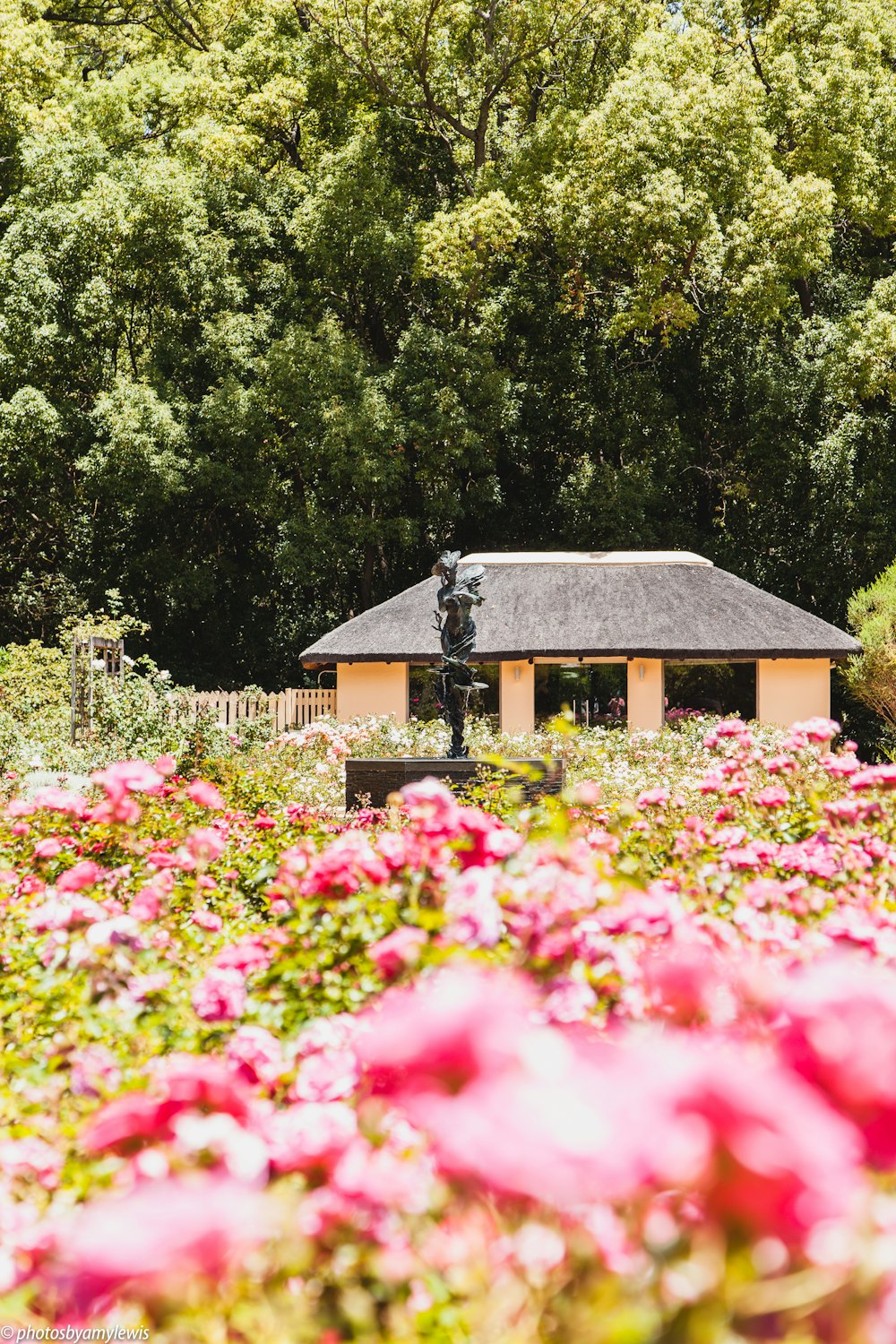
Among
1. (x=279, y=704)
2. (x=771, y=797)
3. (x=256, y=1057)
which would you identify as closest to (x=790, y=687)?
(x=279, y=704)

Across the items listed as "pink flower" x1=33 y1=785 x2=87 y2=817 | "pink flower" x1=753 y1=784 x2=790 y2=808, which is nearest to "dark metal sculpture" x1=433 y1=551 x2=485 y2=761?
"pink flower" x1=33 y1=785 x2=87 y2=817

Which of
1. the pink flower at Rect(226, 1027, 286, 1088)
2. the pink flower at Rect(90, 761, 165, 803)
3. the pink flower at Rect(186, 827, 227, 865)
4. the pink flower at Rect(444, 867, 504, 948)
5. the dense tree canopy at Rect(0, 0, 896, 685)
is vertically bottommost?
the pink flower at Rect(226, 1027, 286, 1088)

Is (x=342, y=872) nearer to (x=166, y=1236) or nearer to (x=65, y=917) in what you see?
(x=65, y=917)

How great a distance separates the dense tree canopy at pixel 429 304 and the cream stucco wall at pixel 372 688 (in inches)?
109

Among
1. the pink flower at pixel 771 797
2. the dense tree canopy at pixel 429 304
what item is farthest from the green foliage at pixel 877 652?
the pink flower at pixel 771 797

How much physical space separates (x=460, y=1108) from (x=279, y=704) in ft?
65.2

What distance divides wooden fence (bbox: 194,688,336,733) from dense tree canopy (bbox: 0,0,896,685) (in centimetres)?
257

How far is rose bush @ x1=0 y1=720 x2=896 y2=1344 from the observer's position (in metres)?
1.04

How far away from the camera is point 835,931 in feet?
8.20

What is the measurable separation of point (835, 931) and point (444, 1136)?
1.71 m

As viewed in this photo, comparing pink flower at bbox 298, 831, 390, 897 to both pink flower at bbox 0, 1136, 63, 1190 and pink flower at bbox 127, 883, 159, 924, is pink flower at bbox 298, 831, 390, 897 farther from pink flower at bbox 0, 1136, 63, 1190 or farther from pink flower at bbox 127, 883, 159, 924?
pink flower at bbox 0, 1136, 63, 1190

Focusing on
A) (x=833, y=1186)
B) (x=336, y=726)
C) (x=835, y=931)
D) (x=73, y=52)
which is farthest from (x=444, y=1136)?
(x=73, y=52)

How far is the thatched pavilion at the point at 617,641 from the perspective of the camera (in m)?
19.2

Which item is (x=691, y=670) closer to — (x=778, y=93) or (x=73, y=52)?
(x=778, y=93)
